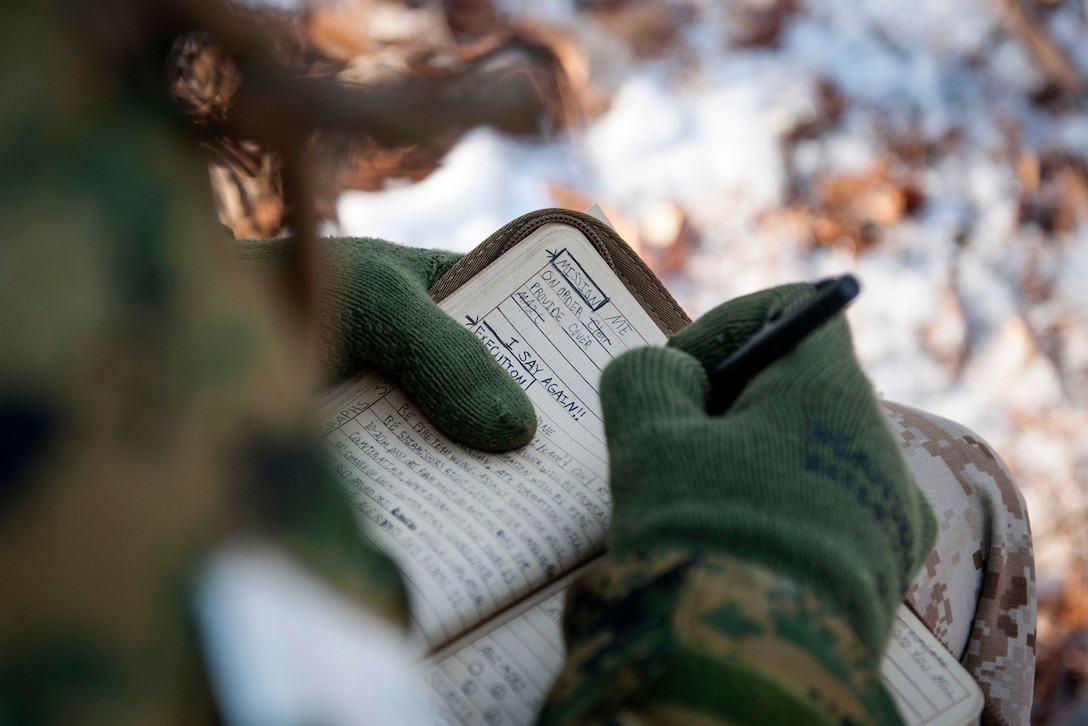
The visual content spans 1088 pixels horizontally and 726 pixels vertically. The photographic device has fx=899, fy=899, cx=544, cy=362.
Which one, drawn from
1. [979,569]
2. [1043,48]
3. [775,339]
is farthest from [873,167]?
[775,339]

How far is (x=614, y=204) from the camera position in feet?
4.33

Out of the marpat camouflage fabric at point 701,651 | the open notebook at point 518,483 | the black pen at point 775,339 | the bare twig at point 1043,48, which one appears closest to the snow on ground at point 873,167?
the bare twig at point 1043,48

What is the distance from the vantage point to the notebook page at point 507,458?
0.49 metres

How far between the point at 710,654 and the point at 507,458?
0.26 m

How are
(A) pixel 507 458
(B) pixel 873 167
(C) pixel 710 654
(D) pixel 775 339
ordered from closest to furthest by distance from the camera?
(C) pixel 710 654 < (D) pixel 775 339 < (A) pixel 507 458 < (B) pixel 873 167

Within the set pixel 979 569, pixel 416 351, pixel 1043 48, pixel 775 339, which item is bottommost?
pixel 979 569

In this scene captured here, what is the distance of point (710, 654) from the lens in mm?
326

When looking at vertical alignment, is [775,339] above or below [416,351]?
below

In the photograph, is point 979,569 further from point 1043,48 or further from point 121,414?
point 1043,48

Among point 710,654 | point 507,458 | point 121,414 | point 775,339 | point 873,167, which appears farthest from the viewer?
point 873,167

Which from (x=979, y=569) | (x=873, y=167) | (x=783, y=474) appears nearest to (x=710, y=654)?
(x=783, y=474)

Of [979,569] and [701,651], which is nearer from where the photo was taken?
[701,651]

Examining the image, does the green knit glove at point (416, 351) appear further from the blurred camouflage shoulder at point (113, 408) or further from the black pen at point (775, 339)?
the blurred camouflage shoulder at point (113, 408)

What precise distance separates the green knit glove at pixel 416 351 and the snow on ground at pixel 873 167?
555 millimetres
